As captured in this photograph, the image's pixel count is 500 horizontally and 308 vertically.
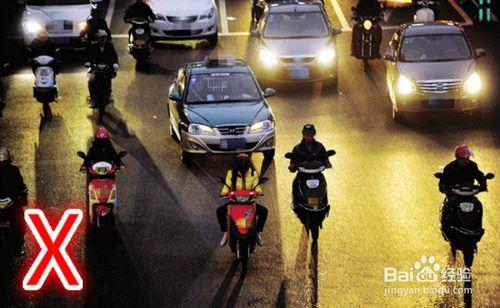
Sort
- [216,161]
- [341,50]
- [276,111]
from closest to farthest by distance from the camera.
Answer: [216,161], [276,111], [341,50]

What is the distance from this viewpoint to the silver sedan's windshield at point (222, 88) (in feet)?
74.9

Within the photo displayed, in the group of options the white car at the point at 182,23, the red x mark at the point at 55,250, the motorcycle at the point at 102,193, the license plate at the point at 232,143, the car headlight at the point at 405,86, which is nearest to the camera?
the red x mark at the point at 55,250

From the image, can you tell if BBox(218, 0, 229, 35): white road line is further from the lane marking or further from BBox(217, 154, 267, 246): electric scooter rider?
BBox(217, 154, 267, 246): electric scooter rider

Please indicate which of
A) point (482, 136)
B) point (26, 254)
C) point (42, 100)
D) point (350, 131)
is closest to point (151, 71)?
point (42, 100)

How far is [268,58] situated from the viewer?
92.0 feet

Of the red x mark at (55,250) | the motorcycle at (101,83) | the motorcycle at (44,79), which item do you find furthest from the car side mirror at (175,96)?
the red x mark at (55,250)

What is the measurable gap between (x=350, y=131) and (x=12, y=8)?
17207 mm

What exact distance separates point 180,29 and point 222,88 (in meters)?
9.34

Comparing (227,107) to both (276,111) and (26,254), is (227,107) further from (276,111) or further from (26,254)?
(26,254)

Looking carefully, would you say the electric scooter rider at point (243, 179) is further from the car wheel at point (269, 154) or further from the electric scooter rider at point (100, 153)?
the car wheel at point (269, 154)

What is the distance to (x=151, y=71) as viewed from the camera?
30.1 meters

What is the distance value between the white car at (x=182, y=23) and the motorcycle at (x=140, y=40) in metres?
1.43

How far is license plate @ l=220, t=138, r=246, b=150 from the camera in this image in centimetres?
2159

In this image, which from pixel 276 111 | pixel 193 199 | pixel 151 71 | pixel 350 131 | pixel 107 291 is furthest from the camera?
pixel 151 71
